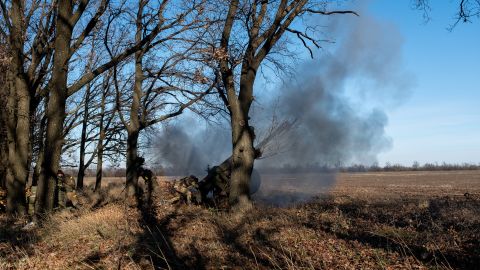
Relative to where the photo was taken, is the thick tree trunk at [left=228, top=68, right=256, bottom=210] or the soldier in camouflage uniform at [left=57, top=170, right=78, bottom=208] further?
the soldier in camouflage uniform at [left=57, top=170, right=78, bottom=208]

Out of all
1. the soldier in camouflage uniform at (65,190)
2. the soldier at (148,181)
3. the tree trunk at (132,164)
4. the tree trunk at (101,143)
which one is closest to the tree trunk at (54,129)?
the soldier at (148,181)

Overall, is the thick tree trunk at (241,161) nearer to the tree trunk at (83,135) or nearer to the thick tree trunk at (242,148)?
the thick tree trunk at (242,148)

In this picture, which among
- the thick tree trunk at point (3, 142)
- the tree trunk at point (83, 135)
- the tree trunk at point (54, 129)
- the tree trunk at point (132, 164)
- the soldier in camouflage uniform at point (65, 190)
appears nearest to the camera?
the tree trunk at point (54, 129)

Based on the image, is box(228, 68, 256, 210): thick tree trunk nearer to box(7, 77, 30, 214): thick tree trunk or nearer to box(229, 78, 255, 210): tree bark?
box(229, 78, 255, 210): tree bark

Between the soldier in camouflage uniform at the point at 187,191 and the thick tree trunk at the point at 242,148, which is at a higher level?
the thick tree trunk at the point at 242,148

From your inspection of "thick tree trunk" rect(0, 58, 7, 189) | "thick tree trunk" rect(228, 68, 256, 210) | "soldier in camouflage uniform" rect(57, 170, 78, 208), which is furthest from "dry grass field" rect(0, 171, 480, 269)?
"thick tree trunk" rect(0, 58, 7, 189)

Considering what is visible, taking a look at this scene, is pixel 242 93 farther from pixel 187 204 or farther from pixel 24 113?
pixel 24 113

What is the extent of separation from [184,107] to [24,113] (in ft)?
20.1

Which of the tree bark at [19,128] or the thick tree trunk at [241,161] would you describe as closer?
the thick tree trunk at [241,161]

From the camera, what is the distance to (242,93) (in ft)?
42.3

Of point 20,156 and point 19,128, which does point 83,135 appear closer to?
point 19,128

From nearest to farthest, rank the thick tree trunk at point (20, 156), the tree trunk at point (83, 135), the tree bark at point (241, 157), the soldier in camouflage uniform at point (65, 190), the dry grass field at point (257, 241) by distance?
1. the dry grass field at point (257, 241)
2. the tree bark at point (241, 157)
3. the thick tree trunk at point (20, 156)
4. the soldier in camouflage uniform at point (65, 190)
5. the tree trunk at point (83, 135)

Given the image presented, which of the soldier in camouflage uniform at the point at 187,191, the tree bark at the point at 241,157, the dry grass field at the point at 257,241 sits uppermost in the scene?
the tree bark at the point at 241,157

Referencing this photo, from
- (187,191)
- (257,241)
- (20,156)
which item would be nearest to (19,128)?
(20,156)
